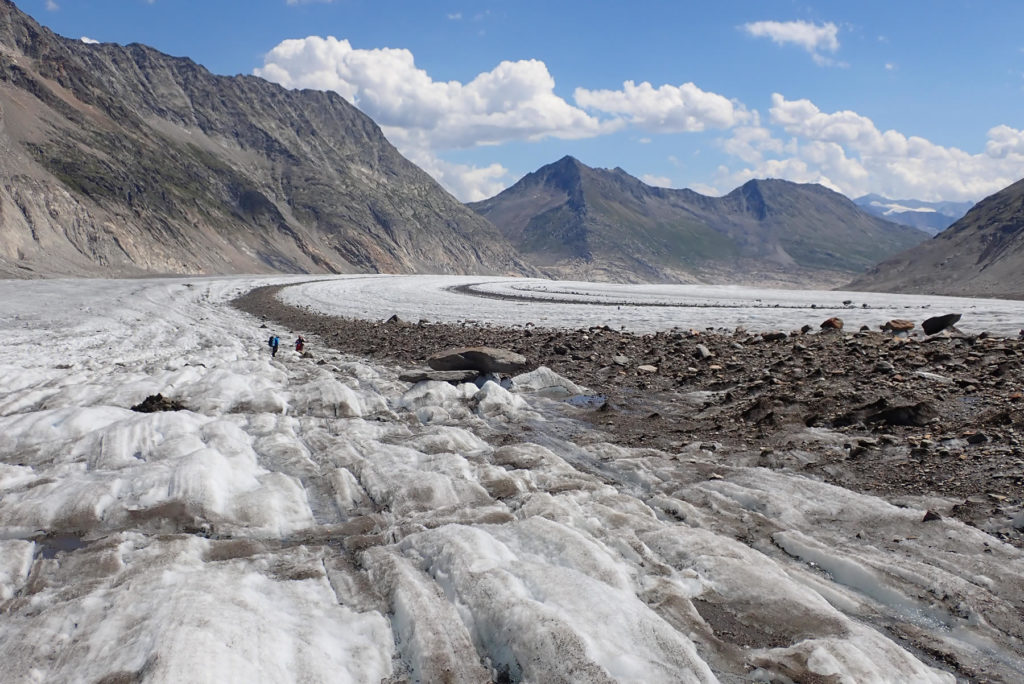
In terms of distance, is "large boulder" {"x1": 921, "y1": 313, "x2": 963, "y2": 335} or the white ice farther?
"large boulder" {"x1": 921, "y1": 313, "x2": 963, "y2": 335}

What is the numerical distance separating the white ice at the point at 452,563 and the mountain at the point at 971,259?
12769 centimetres

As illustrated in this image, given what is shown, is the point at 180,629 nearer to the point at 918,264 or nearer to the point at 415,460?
the point at 415,460

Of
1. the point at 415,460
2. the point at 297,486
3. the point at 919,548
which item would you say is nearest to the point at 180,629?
the point at 297,486

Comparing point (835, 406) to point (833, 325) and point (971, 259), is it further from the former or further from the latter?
point (971, 259)

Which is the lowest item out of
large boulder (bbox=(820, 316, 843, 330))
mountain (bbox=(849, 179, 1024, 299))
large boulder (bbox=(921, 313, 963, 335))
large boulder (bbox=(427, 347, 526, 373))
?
large boulder (bbox=(427, 347, 526, 373))

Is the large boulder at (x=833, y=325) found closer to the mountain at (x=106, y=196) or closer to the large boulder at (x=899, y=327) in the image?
the large boulder at (x=899, y=327)

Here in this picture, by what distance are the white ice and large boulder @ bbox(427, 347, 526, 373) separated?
5445 mm

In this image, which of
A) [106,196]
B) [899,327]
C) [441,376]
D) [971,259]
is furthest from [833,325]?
[971,259]

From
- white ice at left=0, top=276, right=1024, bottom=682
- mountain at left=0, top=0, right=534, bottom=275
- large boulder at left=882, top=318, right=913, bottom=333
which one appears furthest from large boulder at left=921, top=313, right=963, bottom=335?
mountain at left=0, top=0, right=534, bottom=275

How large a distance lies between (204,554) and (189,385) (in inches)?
330

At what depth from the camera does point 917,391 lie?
11.5 m

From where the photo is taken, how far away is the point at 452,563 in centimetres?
564

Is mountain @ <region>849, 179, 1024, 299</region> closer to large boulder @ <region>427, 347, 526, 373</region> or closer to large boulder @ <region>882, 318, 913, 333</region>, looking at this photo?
large boulder @ <region>882, 318, 913, 333</region>

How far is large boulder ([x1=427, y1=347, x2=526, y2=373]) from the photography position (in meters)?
16.3
